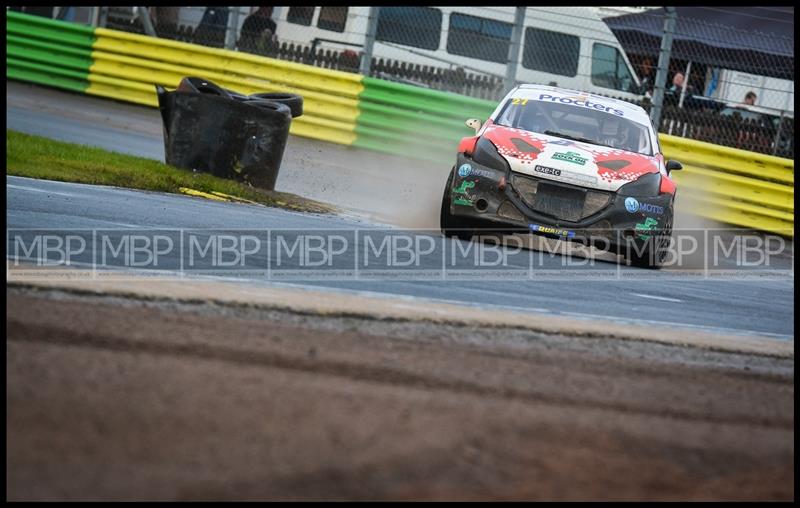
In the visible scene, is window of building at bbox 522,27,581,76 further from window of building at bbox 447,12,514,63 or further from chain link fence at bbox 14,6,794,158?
window of building at bbox 447,12,514,63

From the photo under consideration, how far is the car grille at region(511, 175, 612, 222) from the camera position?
1066cm

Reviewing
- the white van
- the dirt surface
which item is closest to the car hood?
the dirt surface

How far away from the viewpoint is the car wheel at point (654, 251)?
11.0 metres

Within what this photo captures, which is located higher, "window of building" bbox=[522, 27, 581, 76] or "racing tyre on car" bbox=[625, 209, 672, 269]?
"window of building" bbox=[522, 27, 581, 76]

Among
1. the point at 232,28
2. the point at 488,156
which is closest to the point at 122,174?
the point at 488,156

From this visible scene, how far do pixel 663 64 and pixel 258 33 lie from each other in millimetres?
6319

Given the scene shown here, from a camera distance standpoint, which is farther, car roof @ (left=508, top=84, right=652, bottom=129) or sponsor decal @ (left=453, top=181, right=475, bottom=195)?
car roof @ (left=508, top=84, right=652, bottom=129)

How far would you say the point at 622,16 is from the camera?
20.0 meters

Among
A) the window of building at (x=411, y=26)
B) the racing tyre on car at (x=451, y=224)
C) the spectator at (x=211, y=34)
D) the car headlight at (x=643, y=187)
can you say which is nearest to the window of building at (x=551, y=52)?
the window of building at (x=411, y=26)

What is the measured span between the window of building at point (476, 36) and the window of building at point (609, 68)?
4.41 feet

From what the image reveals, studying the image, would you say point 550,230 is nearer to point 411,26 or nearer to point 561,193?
point 561,193

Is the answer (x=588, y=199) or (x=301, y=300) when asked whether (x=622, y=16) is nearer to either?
(x=588, y=199)

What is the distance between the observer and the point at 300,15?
21.8 meters

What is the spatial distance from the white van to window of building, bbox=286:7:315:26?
33mm
